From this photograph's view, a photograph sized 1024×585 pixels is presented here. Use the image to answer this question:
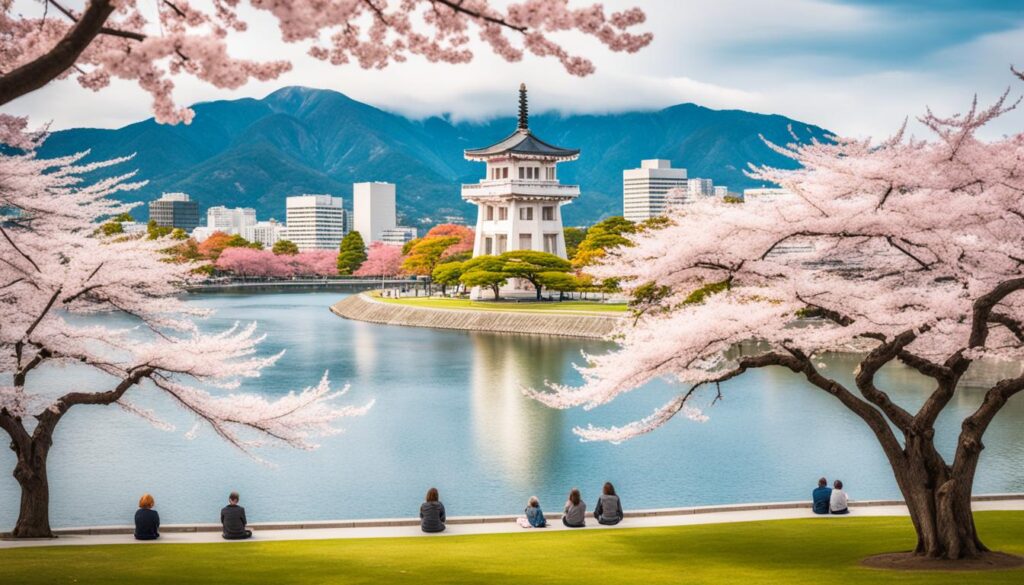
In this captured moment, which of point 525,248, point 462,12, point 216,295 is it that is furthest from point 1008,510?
point 216,295

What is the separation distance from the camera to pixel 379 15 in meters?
7.78

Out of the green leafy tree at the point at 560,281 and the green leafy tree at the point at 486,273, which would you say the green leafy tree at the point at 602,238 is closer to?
the green leafy tree at the point at 560,281

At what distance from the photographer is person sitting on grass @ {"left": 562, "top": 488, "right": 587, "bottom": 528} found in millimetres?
16016

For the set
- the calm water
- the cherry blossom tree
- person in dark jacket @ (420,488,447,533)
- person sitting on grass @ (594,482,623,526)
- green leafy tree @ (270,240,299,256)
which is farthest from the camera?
green leafy tree @ (270,240,299,256)

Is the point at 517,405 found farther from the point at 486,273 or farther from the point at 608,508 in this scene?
the point at 486,273

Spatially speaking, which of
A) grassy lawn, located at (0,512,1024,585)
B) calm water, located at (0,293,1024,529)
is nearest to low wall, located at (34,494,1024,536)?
grassy lawn, located at (0,512,1024,585)

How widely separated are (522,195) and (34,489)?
60.7m

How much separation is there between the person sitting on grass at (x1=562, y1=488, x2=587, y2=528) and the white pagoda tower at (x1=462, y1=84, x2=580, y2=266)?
58812 millimetres

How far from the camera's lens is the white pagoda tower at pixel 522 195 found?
75.0m

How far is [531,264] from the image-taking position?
69438mm

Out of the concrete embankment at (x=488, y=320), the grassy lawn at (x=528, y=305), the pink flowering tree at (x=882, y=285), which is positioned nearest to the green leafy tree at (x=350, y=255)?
the concrete embankment at (x=488, y=320)

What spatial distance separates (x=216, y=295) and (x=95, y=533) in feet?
310

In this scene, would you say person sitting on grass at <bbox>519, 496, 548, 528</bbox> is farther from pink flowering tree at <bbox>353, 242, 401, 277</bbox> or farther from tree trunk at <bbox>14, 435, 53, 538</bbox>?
pink flowering tree at <bbox>353, 242, 401, 277</bbox>

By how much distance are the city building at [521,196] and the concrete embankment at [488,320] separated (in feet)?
28.7
